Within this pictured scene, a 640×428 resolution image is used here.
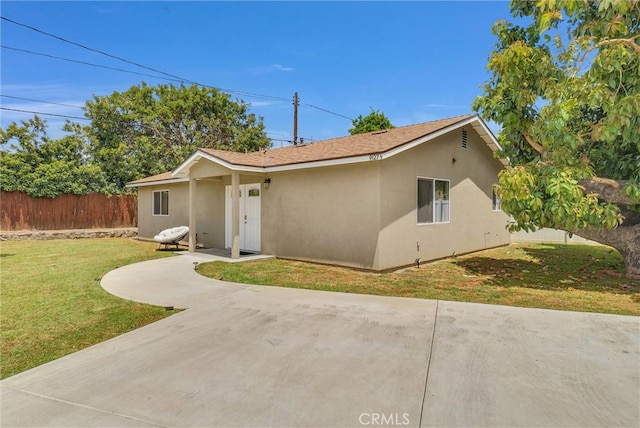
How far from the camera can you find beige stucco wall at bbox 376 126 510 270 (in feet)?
30.0

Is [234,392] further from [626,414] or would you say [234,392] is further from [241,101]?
[241,101]

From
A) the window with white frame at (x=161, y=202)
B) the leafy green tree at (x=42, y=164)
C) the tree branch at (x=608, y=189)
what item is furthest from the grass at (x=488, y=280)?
the leafy green tree at (x=42, y=164)

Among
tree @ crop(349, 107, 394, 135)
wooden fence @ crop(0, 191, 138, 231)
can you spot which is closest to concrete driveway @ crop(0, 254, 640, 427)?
wooden fence @ crop(0, 191, 138, 231)

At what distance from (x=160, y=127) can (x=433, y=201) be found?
2443 cm

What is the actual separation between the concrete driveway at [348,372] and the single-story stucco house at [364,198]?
151 inches

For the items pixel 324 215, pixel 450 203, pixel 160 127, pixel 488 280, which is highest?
pixel 160 127

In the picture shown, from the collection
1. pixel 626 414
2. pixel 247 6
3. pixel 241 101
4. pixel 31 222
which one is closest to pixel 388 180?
pixel 626 414

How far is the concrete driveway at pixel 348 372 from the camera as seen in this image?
2.83m

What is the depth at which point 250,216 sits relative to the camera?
12.4 metres

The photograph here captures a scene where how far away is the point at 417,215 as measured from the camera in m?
10.0

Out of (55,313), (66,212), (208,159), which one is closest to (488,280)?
(55,313)

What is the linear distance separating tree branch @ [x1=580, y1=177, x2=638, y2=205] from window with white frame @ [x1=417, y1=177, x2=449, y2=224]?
381 centimetres

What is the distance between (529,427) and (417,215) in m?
7.66

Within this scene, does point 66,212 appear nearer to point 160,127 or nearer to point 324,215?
point 160,127
